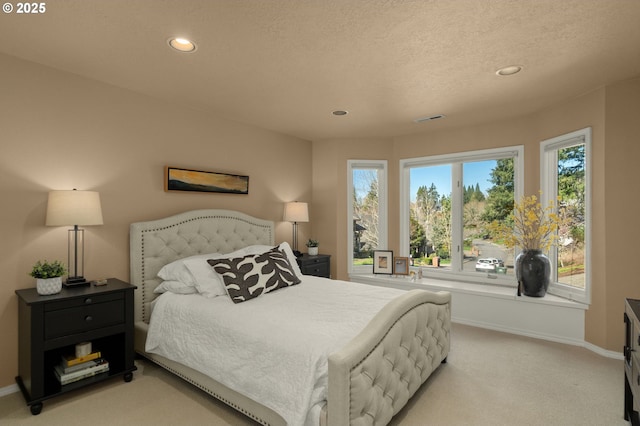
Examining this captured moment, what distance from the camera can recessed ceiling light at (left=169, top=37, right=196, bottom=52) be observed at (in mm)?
2199

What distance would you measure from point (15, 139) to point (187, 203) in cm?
144

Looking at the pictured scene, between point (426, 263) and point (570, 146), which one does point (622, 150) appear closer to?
point (570, 146)

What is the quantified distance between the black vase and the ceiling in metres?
1.64

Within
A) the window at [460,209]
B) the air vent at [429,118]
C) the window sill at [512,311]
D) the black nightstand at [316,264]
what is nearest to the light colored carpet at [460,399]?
the window sill at [512,311]

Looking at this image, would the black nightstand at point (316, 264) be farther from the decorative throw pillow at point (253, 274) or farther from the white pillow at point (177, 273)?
the white pillow at point (177, 273)

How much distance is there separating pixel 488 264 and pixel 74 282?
4.50 meters

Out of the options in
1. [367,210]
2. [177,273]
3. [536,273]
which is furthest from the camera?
[367,210]

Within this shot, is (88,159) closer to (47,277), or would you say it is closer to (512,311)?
(47,277)

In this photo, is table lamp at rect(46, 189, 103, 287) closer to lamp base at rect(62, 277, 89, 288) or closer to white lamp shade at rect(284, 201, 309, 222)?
lamp base at rect(62, 277, 89, 288)

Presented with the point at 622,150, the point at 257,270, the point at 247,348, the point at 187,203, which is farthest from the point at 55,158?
the point at 622,150

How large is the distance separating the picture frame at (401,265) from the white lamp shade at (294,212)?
1.41 meters

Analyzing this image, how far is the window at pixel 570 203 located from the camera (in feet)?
10.9

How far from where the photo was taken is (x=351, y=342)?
1781 mm

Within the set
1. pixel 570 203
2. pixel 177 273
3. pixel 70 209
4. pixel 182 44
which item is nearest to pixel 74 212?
pixel 70 209
